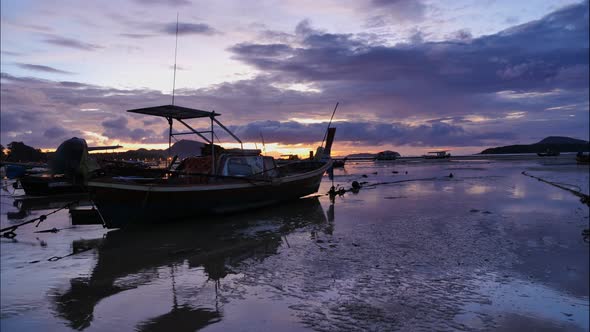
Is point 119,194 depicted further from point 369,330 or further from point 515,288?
point 515,288

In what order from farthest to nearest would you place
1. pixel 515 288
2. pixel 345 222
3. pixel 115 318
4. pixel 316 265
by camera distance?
pixel 345 222 < pixel 316 265 < pixel 515 288 < pixel 115 318

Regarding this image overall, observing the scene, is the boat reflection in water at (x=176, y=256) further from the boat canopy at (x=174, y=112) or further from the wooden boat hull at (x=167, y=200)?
the boat canopy at (x=174, y=112)

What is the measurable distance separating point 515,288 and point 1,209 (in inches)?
817

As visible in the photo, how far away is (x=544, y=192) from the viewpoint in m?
19.2

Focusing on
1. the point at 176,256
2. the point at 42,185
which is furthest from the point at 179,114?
the point at 42,185

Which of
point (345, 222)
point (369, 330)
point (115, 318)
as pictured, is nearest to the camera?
point (369, 330)

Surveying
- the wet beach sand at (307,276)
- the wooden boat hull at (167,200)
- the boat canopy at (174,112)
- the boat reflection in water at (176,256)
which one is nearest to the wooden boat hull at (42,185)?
the wet beach sand at (307,276)

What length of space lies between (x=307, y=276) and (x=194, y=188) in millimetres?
6428

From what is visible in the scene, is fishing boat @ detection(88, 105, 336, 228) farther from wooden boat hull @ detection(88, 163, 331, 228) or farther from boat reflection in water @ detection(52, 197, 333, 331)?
boat reflection in water @ detection(52, 197, 333, 331)

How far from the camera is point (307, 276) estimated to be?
6.55m

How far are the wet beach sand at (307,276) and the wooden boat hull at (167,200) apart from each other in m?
0.43

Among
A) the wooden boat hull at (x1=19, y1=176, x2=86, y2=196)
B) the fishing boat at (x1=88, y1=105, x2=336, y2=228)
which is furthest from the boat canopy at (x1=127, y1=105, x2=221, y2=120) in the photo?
the wooden boat hull at (x1=19, y1=176, x2=86, y2=196)

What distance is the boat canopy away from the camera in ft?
38.9

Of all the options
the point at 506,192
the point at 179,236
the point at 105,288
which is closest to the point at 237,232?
the point at 179,236
